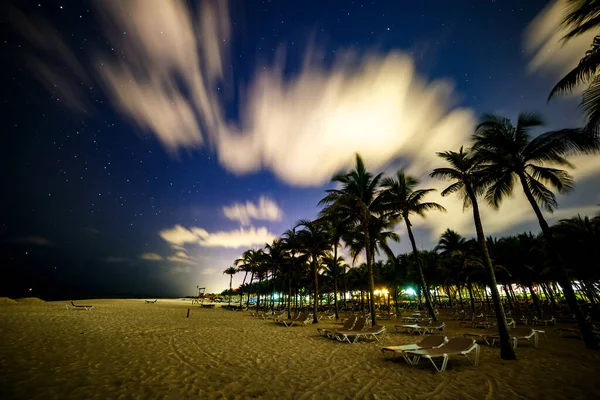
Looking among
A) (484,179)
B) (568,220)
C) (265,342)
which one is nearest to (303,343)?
(265,342)

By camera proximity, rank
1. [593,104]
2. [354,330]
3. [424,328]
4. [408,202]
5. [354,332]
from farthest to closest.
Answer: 1. [408,202]
2. [424,328]
3. [354,330]
4. [354,332]
5. [593,104]

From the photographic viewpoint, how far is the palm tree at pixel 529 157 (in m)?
9.62

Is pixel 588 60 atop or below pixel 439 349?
atop

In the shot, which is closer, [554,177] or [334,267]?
[554,177]

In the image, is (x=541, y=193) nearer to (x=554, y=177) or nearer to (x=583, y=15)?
(x=554, y=177)

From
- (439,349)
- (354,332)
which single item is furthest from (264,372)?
(354,332)

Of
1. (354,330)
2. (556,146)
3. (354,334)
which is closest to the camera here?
(556,146)

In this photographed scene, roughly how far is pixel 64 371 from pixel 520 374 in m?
12.0

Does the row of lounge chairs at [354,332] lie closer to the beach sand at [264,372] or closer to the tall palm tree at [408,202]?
the beach sand at [264,372]

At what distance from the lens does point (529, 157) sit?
34.2 feet

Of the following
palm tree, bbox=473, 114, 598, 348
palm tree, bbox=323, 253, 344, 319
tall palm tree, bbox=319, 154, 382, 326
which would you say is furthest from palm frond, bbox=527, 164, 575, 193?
palm tree, bbox=323, 253, 344, 319

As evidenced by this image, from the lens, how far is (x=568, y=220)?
20.9 metres

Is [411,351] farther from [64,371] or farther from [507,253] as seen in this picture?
[507,253]

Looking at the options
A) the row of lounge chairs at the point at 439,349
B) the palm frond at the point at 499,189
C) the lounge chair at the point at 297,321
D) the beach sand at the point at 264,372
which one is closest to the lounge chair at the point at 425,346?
the row of lounge chairs at the point at 439,349
